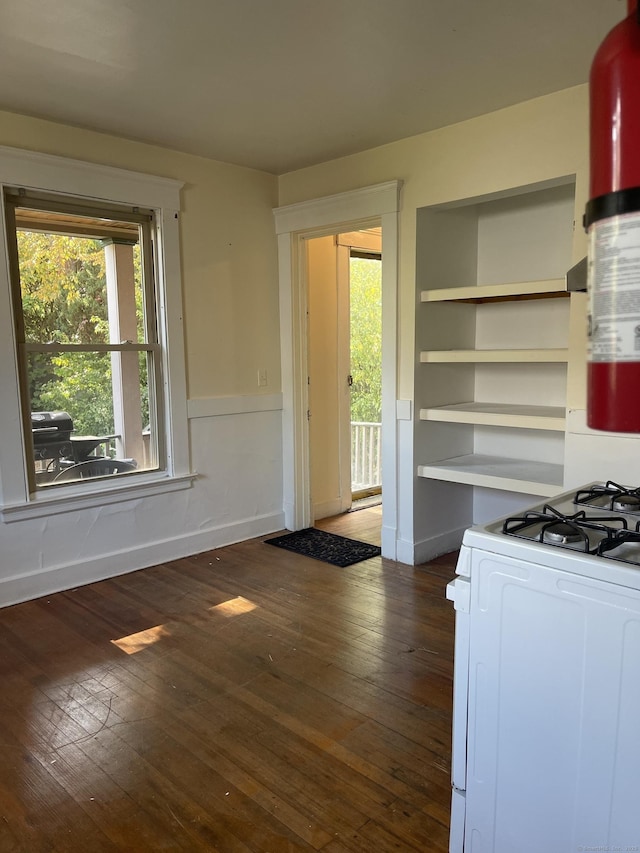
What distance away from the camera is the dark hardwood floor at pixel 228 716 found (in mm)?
1802

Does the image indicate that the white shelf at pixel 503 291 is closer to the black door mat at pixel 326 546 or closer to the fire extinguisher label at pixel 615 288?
the black door mat at pixel 326 546

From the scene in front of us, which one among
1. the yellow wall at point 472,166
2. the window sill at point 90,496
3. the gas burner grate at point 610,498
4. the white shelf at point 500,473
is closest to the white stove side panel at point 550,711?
the gas burner grate at point 610,498

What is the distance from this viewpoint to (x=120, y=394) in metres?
3.77

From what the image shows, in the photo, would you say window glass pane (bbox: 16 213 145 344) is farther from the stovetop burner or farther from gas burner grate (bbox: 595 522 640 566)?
gas burner grate (bbox: 595 522 640 566)

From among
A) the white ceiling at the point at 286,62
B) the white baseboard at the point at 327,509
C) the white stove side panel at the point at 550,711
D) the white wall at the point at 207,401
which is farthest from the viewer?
the white baseboard at the point at 327,509

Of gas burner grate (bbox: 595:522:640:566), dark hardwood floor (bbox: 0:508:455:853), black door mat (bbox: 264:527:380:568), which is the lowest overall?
dark hardwood floor (bbox: 0:508:455:853)

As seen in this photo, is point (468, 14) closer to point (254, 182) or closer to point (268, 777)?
point (254, 182)

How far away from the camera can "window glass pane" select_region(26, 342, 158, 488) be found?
3462 millimetres

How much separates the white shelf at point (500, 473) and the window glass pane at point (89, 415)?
1802 mm

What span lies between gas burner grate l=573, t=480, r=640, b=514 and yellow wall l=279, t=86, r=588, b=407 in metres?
1.28

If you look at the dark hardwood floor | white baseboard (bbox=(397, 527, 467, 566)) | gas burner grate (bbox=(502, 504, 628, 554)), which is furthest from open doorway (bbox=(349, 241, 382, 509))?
gas burner grate (bbox=(502, 504, 628, 554))

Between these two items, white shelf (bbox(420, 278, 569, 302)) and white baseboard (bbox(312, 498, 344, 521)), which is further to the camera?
white baseboard (bbox(312, 498, 344, 521))

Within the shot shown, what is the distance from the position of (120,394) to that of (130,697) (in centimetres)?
189

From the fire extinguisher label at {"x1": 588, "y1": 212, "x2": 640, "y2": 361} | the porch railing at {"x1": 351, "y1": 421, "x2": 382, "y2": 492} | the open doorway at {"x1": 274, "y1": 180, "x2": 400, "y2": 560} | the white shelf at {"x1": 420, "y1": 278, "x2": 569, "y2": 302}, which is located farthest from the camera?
the porch railing at {"x1": 351, "y1": 421, "x2": 382, "y2": 492}
